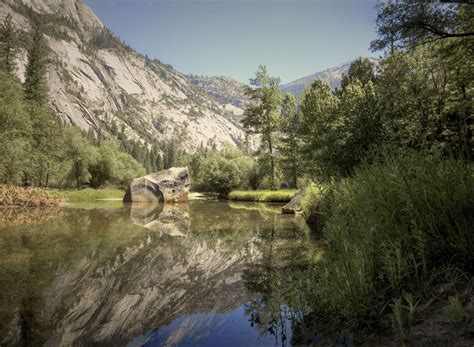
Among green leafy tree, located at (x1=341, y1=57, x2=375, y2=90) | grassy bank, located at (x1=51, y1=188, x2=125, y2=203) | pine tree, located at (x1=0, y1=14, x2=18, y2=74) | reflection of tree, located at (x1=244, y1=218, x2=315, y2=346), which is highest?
pine tree, located at (x1=0, y1=14, x2=18, y2=74)

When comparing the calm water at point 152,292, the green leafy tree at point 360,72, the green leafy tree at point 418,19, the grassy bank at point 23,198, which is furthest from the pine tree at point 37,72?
the green leafy tree at point 418,19

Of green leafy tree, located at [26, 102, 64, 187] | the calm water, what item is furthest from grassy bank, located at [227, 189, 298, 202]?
green leafy tree, located at [26, 102, 64, 187]

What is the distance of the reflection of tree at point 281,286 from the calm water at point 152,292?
0.01 metres

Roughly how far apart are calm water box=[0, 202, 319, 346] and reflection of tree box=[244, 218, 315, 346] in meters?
0.01

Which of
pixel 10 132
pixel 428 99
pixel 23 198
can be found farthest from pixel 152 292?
pixel 10 132

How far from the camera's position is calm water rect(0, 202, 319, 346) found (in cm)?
328

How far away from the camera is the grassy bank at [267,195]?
30.4 m

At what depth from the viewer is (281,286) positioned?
468 cm

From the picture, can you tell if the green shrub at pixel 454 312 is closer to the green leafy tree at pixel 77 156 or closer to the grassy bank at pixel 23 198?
the grassy bank at pixel 23 198

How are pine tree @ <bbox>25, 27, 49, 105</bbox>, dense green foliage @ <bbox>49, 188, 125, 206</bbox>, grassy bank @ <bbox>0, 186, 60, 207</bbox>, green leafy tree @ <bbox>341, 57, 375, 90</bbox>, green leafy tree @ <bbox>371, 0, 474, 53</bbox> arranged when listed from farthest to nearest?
1. green leafy tree @ <bbox>341, 57, 375, 90</bbox>
2. pine tree @ <bbox>25, 27, 49, 105</bbox>
3. dense green foliage @ <bbox>49, 188, 125, 206</bbox>
4. grassy bank @ <bbox>0, 186, 60, 207</bbox>
5. green leafy tree @ <bbox>371, 0, 474, 53</bbox>

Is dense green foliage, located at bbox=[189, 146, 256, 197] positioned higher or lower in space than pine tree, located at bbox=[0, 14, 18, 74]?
lower

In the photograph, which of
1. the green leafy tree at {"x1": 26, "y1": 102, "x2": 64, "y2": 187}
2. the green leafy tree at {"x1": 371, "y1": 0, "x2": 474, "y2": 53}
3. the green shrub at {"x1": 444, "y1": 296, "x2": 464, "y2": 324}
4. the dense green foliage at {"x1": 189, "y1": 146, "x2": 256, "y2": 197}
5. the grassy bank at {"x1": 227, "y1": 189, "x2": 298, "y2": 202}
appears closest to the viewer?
the green shrub at {"x1": 444, "y1": 296, "x2": 464, "y2": 324}

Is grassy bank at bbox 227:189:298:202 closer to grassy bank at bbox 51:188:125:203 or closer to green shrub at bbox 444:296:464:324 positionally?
grassy bank at bbox 51:188:125:203

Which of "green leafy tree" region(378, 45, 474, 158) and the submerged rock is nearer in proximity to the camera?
"green leafy tree" region(378, 45, 474, 158)
